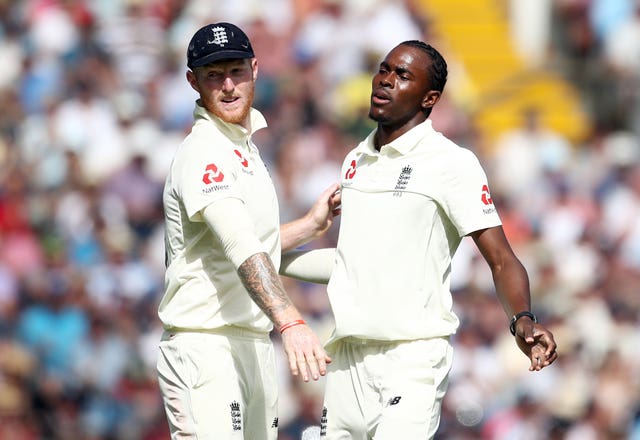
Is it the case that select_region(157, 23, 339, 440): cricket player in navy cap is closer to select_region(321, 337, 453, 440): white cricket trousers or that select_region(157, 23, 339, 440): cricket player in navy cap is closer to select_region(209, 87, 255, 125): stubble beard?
select_region(209, 87, 255, 125): stubble beard

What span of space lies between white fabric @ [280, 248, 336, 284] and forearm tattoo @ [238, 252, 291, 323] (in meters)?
0.82

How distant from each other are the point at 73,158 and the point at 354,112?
2.69m

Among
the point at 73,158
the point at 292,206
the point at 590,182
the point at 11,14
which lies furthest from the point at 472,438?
the point at 11,14

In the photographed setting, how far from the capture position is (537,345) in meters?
6.13

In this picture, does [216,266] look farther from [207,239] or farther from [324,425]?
[324,425]

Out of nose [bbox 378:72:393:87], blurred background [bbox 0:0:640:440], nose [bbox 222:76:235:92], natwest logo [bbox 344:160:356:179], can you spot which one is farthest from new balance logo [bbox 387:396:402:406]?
blurred background [bbox 0:0:640:440]

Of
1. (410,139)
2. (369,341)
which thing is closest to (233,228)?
(369,341)

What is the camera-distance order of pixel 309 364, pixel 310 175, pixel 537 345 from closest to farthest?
pixel 309 364
pixel 537 345
pixel 310 175

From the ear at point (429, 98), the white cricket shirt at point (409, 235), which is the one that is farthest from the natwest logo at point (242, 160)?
the ear at point (429, 98)

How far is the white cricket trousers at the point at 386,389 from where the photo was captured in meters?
6.34

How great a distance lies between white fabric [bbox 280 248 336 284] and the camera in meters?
7.05

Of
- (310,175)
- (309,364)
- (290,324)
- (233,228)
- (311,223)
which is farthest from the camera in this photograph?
(310,175)

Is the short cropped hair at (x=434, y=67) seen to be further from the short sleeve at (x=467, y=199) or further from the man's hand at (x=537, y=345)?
the man's hand at (x=537, y=345)

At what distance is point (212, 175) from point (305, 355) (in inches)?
39.7
